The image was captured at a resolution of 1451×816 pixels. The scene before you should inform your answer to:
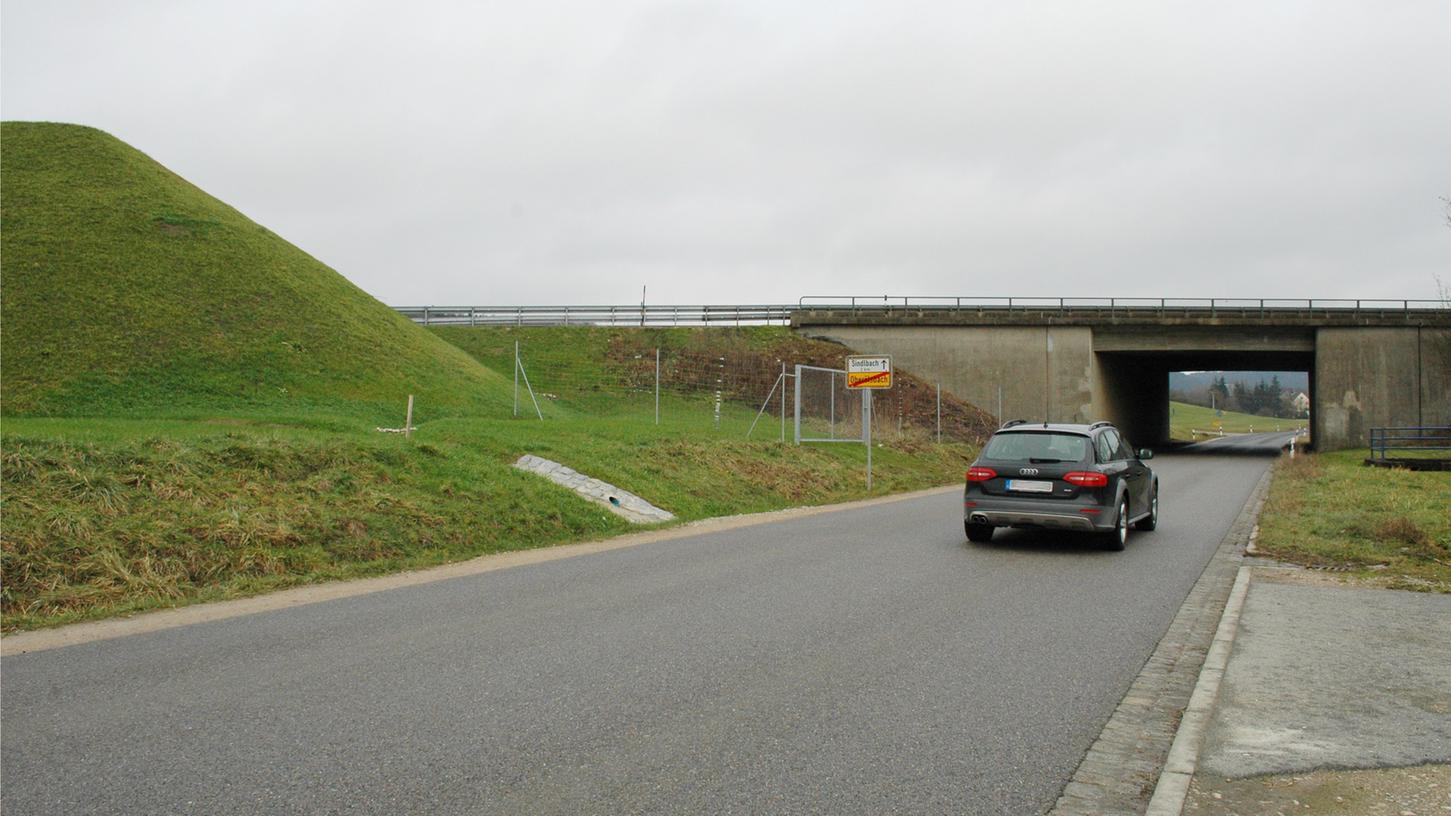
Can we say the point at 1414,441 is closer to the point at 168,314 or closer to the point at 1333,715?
the point at 1333,715

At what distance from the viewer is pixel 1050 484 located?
38.7 feet

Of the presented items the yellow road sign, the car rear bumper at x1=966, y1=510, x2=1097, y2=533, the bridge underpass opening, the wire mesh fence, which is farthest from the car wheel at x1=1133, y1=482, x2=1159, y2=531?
the bridge underpass opening

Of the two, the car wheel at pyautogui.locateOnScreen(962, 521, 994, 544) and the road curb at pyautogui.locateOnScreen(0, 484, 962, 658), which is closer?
the road curb at pyautogui.locateOnScreen(0, 484, 962, 658)

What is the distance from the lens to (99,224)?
33469 millimetres

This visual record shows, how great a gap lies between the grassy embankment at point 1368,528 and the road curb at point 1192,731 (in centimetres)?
402

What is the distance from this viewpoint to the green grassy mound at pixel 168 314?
24.3m

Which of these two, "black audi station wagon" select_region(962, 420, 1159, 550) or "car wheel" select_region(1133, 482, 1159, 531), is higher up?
"black audi station wagon" select_region(962, 420, 1159, 550)

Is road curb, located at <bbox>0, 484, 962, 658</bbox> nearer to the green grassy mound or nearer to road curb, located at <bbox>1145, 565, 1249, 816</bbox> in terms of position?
road curb, located at <bbox>1145, 565, 1249, 816</bbox>

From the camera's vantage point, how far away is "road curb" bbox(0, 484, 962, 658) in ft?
23.6

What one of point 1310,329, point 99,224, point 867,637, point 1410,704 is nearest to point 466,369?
point 99,224

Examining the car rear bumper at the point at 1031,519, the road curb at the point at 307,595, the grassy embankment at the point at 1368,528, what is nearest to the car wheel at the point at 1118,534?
the car rear bumper at the point at 1031,519

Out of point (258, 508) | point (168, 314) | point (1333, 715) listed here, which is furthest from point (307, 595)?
point (168, 314)

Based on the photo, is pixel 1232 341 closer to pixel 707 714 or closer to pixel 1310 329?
pixel 1310 329

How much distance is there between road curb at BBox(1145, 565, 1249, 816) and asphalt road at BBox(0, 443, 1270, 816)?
0.41m
